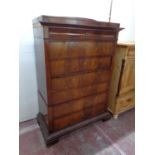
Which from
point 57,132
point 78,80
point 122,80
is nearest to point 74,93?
point 78,80

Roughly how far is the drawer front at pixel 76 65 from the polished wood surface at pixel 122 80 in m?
0.24

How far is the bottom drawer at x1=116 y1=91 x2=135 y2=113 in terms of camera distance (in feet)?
6.33

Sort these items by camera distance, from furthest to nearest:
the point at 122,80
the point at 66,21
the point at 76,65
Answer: the point at 122,80 → the point at 76,65 → the point at 66,21

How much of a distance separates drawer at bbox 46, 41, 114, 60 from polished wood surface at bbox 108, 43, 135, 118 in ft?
0.81

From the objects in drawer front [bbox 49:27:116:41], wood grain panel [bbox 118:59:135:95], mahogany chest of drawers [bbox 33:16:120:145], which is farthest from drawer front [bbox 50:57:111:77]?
wood grain panel [bbox 118:59:135:95]

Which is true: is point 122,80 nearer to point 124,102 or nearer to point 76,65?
point 124,102

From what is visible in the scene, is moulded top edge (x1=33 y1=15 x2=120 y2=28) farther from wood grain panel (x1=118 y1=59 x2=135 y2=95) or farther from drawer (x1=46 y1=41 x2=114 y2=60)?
wood grain panel (x1=118 y1=59 x2=135 y2=95)

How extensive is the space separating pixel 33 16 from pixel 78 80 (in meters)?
0.83

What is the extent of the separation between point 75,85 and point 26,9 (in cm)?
93

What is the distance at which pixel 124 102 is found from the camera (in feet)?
6.56
